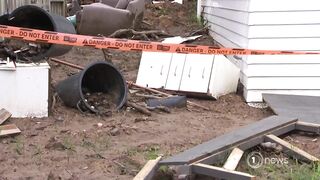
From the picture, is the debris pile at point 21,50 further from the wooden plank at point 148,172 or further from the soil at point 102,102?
the wooden plank at point 148,172

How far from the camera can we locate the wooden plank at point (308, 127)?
19.2 feet

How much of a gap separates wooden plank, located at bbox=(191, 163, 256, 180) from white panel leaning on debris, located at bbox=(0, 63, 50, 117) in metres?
2.61

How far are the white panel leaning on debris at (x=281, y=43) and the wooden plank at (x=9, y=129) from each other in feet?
11.9

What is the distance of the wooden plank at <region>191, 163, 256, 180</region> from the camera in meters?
4.19

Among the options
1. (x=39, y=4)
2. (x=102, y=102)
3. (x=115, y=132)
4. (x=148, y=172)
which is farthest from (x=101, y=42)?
(x=39, y=4)

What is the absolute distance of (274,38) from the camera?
7938 mm

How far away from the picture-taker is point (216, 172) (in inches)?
169

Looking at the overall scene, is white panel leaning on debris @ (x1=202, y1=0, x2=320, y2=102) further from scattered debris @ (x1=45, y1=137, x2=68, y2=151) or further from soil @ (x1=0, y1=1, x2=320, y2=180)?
scattered debris @ (x1=45, y1=137, x2=68, y2=151)

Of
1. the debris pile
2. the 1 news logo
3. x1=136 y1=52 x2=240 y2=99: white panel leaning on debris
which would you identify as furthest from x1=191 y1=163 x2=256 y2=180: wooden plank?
x1=136 y1=52 x2=240 y2=99: white panel leaning on debris

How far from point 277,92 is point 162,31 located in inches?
225

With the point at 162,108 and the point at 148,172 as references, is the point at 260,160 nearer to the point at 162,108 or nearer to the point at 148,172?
the point at 148,172

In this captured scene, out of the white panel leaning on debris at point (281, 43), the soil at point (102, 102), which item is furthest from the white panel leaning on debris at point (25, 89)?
the white panel leaning on debris at point (281, 43)

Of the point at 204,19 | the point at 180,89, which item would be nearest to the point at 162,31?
the point at 204,19

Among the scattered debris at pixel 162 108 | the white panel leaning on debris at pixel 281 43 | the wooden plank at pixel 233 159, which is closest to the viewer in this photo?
the wooden plank at pixel 233 159
